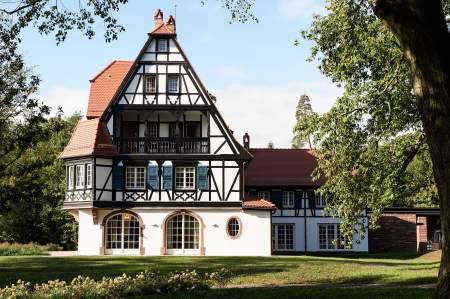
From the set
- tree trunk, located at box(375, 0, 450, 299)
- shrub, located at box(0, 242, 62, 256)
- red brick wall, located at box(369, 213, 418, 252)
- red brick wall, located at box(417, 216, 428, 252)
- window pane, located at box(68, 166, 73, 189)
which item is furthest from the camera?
red brick wall, located at box(369, 213, 418, 252)

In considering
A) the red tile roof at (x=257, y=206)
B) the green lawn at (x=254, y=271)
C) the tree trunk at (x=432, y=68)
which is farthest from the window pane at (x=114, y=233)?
the tree trunk at (x=432, y=68)

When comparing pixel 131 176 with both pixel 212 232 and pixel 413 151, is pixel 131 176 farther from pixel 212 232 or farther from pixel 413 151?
pixel 413 151

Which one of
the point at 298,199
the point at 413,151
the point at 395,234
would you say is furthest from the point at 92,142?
the point at 395,234

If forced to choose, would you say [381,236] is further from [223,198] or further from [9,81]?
[9,81]

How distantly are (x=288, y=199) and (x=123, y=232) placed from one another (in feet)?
37.3

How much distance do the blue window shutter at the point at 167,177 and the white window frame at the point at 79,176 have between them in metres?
4.30

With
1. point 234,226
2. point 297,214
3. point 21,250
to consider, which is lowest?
point 21,250

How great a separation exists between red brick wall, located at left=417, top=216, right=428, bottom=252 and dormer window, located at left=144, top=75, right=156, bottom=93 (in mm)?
19538

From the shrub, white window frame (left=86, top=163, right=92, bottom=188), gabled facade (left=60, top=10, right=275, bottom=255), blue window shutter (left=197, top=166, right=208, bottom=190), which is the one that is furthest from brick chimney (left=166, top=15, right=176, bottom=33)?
the shrub

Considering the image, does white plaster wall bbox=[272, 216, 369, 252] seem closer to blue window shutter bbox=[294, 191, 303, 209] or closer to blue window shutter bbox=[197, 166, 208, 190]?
blue window shutter bbox=[294, 191, 303, 209]

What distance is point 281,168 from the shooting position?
39.8 metres

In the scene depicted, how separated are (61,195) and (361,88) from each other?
32.5 metres

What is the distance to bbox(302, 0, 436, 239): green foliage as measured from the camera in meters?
20.8

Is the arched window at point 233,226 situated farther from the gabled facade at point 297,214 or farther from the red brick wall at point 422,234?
the red brick wall at point 422,234
